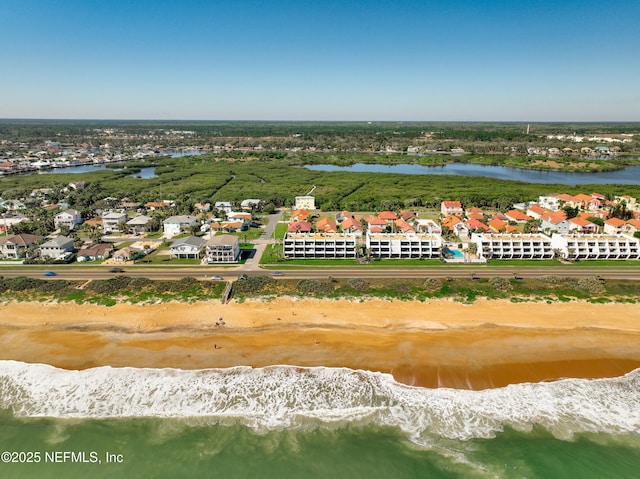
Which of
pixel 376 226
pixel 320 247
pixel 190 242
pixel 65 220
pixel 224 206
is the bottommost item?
pixel 320 247

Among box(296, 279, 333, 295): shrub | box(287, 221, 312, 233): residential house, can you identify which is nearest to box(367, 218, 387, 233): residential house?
box(287, 221, 312, 233): residential house

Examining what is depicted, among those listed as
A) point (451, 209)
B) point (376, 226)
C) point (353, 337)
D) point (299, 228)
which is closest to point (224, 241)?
point (299, 228)

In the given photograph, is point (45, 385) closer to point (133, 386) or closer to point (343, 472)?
point (133, 386)

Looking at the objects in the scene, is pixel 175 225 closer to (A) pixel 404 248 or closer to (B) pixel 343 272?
(B) pixel 343 272

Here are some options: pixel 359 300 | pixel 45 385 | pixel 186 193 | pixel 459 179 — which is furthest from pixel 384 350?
pixel 459 179

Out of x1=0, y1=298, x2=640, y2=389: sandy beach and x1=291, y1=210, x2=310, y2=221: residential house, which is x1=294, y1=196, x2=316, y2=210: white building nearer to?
x1=291, y1=210, x2=310, y2=221: residential house

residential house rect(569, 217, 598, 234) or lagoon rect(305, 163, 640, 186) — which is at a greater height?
lagoon rect(305, 163, 640, 186)
